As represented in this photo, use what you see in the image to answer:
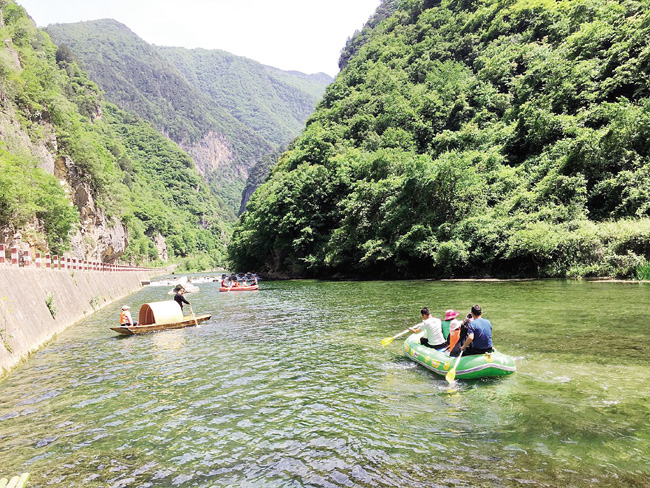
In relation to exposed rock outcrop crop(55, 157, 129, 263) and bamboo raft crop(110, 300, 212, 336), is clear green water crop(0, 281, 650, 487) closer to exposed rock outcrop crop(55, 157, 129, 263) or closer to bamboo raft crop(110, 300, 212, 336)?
bamboo raft crop(110, 300, 212, 336)

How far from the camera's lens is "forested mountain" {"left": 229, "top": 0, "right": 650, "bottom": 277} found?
3197 cm

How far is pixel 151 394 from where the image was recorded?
9.10 metres

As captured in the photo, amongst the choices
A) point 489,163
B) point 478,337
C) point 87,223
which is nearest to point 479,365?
point 478,337

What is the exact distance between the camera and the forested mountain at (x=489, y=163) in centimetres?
3197

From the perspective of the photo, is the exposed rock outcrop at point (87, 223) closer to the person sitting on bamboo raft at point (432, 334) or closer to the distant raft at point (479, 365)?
the person sitting on bamboo raft at point (432, 334)

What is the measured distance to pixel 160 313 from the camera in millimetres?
17938

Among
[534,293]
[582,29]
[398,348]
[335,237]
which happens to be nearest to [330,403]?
[398,348]

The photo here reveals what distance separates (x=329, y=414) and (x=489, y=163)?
43.2m

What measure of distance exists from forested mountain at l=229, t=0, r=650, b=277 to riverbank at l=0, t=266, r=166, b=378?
1136 inches

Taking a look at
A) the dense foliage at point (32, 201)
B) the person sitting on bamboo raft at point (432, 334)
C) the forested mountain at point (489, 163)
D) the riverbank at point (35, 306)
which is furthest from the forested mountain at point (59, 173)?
the person sitting on bamboo raft at point (432, 334)

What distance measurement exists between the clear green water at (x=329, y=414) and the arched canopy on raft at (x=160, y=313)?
3.42 m

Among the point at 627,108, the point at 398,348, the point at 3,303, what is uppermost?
the point at 627,108

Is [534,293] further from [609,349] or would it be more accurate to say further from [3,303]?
[3,303]

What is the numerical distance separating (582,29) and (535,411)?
5979cm
